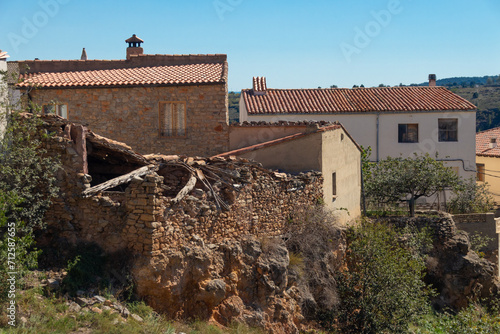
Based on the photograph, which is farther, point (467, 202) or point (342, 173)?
point (467, 202)

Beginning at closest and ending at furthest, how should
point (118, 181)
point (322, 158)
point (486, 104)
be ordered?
point (118, 181)
point (322, 158)
point (486, 104)

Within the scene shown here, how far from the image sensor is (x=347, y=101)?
28156 millimetres

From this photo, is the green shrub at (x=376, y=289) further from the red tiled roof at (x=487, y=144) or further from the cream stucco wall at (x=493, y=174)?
the red tiled roof at (x=487, y=144)

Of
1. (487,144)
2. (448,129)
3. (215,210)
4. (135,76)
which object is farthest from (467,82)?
(215,210)

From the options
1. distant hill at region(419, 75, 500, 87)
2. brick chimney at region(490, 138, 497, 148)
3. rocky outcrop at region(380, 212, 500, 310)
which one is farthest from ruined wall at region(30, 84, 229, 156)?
distant hill at region(419, 75, 500, 87)

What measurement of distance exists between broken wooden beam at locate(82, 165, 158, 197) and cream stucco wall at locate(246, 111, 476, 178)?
16.5 metres

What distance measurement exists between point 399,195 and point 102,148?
1214 centimetres

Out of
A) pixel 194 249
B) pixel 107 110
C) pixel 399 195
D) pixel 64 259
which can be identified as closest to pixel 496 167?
pixel 399 195

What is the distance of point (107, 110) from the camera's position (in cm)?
1728

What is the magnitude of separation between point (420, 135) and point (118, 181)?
21.0 metres

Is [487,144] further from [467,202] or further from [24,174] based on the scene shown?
[24,174]

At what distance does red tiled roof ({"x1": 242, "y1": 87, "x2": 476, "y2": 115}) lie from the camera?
88.4ft

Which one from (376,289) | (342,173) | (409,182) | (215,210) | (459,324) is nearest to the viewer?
(215,210)

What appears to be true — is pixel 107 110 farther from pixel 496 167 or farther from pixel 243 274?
pixel 496 167
